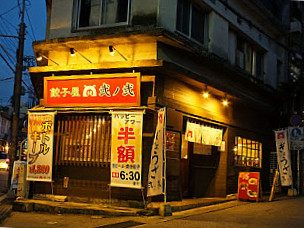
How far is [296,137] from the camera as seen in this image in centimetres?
1638

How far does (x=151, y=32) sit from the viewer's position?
37.5ft

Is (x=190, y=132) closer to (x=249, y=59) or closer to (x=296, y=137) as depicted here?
(x=296, y=137)

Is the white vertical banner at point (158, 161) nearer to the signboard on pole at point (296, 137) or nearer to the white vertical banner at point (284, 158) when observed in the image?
the white vertical banner at point (284, 158)

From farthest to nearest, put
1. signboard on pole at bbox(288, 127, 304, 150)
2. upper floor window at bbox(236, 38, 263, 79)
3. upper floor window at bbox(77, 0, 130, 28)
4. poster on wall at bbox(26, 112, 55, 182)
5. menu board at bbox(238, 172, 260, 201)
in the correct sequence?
upper floor window at bbox(236, 38, 263, 79)
signboard on pole at bbox(288, 127, 304, 150)
menu board at bbox(238, 172, 260, 201)
upper floor window at bbox(77, 0, 130, 28)
poster on wall at bbox(26, 112, 55, 182)

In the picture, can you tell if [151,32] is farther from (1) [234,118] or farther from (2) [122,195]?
(1) [234,118]

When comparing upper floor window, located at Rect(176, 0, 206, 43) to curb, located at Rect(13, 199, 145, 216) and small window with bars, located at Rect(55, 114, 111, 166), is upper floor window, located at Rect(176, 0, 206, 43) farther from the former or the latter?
curb, located at Rect(13, 199, 145, 216)

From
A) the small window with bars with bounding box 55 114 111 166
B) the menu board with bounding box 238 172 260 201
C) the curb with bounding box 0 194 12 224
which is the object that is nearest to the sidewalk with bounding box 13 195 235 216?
the curb with bounding box 0 194 12 224

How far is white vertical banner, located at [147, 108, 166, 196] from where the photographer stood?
10.9m

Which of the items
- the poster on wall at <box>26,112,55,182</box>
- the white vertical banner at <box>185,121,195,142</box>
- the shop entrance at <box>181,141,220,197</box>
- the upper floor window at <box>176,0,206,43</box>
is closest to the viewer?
the poster on wall at <box>26,112,55,182</box>

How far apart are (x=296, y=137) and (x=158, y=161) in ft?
27.3

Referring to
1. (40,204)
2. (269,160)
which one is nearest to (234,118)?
(269,160)

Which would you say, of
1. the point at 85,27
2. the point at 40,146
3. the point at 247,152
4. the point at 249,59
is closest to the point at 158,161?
the point at 40,146

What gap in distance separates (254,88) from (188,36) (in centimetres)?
554

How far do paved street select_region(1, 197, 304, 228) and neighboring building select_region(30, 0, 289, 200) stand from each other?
1.38 m
